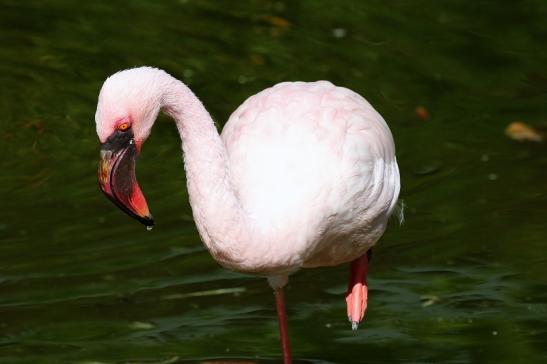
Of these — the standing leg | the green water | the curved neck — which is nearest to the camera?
the curved neck

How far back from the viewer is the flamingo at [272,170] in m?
5.63

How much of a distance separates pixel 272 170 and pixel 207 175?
49cm

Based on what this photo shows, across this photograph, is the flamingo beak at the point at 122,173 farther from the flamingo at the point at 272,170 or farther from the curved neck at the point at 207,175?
the curved neck at the point at 207,175

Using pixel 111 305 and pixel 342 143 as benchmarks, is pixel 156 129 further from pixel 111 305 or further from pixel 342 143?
pixel 342 143

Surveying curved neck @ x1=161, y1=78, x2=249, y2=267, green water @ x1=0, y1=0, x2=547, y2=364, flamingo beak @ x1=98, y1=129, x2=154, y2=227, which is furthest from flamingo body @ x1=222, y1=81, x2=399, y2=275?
green water @ x1=0, y1=0, x2=547, y2=364

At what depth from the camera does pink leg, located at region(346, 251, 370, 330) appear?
716 cm

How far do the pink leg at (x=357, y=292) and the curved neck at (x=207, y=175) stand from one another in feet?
5.02

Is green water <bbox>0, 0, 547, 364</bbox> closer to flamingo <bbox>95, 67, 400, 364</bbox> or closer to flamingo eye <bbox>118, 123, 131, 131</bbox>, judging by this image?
flamingo <bbox>95, 67, 400, 364</bbox>

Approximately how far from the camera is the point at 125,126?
18.1ft

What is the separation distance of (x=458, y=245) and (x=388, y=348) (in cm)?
137

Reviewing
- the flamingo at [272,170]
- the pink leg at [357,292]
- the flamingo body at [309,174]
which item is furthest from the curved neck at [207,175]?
the pink leg at [357,292]

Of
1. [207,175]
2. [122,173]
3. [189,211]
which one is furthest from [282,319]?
[189,211]

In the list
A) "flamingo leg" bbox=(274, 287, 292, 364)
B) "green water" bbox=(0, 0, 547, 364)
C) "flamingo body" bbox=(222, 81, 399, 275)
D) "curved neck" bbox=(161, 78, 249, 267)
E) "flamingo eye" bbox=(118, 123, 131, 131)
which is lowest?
"green water" bbox=(0, 0, 547, 364)

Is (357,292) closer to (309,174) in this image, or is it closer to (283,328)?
(283,328)
